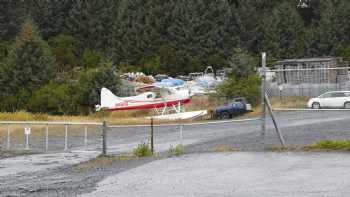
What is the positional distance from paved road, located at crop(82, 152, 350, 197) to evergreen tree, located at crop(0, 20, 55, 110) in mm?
51390

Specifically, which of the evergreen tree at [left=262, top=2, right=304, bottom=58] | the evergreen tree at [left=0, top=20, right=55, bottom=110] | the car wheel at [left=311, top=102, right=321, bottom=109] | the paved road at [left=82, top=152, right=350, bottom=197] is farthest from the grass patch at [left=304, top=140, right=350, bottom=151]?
the evergreen tree at [left=262, top=2, right=304, bottom=58]

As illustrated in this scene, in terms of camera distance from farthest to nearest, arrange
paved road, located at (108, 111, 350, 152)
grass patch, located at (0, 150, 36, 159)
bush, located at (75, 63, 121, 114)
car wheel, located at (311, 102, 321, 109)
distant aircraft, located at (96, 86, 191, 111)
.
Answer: bush, located at (75, 63, 121, 114) < distant aircraft, located at (96, 86, 191, 111) < paved road, located at (108, 111, 350, 152) < grass patch, located at (0, 150, 36, 159) < car wheel, located at (311, 102, 321, 109)

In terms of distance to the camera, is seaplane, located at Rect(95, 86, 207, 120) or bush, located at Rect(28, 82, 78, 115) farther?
bush, located at Rect(28, 82, 78, 115)

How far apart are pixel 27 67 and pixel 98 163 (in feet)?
165

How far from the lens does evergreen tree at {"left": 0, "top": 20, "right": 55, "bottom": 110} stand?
216ft

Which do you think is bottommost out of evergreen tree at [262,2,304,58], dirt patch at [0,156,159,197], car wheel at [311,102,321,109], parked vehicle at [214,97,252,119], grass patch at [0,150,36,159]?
grass patch at [0,150,36,159]

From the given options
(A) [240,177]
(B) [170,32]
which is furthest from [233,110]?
(B) [170,32]

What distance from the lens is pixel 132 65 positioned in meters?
94.7

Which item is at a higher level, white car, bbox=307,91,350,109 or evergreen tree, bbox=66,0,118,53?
evergreen tree, bbox=66,0,118,53

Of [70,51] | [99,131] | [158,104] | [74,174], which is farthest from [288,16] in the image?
[74,174]

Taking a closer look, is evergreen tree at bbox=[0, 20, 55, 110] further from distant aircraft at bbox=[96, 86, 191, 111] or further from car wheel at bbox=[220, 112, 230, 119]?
car wheel at bbox=[220, 112, 230, 119]

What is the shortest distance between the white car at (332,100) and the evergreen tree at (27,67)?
44163 mm

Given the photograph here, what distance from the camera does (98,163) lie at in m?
17.8

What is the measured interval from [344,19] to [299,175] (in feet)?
273
